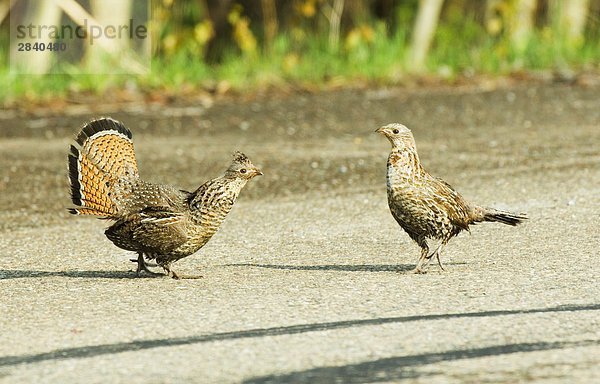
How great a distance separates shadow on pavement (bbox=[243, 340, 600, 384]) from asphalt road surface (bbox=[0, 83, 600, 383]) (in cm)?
1

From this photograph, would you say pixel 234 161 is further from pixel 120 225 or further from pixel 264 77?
pixel 264 77

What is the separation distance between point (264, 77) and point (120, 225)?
9.18m

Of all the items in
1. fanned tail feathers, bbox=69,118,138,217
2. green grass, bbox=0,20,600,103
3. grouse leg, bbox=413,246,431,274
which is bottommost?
grouse leg, bbox=413,246,431,274

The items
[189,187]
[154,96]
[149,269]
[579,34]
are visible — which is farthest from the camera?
[579,34]

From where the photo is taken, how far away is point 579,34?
1930 centimetres

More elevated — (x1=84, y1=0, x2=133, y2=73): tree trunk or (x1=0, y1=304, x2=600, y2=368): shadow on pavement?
(x1=84, y1=0, x2=133, y2=73): tree trunk

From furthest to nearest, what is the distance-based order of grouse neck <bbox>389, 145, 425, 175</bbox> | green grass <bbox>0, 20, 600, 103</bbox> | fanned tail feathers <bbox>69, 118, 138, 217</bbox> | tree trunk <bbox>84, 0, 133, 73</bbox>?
tree trunk <bbox>84, 0, 133, 73</bbox>, green grass <bbox>0, 20, 600, 103</bbox>, fanned tail feathers <bbox>69, 118, 138, 217</bbox>, grouse neck <bbox>389, 145, 425, 175</bbox>

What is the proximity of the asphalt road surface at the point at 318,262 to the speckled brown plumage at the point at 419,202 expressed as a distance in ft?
0.91

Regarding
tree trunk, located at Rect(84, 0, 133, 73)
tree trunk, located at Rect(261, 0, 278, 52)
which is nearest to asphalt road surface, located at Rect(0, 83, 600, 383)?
tree trunk, located at Rect(84, 0, 133, 73)

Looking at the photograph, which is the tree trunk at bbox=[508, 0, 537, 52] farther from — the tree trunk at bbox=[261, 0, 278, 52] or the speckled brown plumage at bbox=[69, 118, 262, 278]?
the speckled brown plumage at bbox=[69, 118, 262, 278]

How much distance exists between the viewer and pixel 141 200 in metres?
8.16

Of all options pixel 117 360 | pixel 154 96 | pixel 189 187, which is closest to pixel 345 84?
pixel 154 96

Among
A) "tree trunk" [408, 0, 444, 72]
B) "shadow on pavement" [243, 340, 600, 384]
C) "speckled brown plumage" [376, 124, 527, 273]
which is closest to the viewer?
"shadow on pavement" [243, 340, 600, 384]

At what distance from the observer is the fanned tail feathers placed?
817cm
